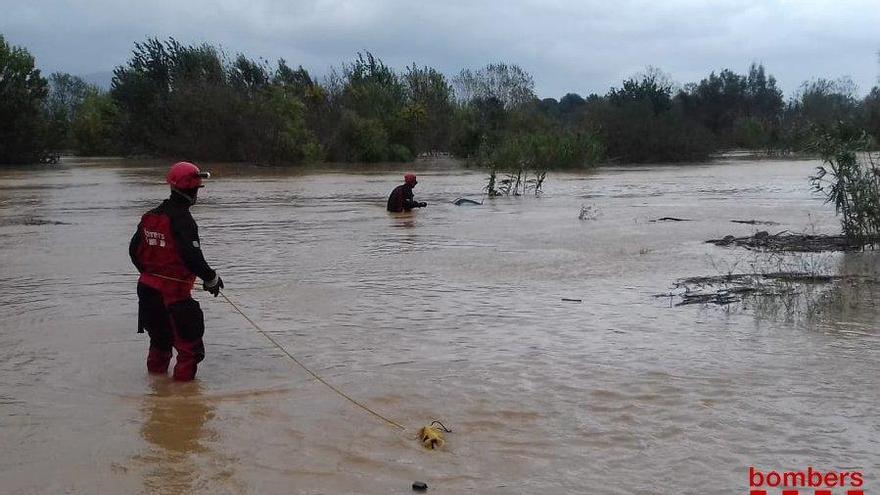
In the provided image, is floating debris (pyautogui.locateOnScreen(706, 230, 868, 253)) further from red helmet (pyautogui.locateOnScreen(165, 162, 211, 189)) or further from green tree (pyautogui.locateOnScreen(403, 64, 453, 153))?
green tree (pyautogui.locateOnScreen(403, 64, 453, 153))

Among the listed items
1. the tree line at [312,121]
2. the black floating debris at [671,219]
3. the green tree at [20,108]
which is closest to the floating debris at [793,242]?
the black floating debris at [671,219]

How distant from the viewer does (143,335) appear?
783 cm

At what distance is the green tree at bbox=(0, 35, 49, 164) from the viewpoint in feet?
153

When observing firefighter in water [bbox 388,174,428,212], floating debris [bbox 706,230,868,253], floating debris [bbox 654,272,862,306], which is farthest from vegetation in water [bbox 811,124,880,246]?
firefighter in water [bbox 388,174,428,212]

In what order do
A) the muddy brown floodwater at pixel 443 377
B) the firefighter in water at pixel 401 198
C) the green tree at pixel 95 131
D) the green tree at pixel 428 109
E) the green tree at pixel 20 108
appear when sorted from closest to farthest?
the muddy brown floodwater at pixel 443 377 < the firefighter in water at pixel 401 198 < the green tree at pixel 20 108 < the green tree at pixel 428 109 < the green tree at pixel 95 131

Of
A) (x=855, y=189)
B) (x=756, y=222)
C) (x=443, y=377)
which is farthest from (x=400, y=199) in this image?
(x=443, y=377)

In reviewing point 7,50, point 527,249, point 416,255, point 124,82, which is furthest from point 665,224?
point 124,82

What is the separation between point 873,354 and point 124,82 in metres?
57.6

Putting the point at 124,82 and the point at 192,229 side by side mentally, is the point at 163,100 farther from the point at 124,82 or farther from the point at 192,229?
the point at 192,229

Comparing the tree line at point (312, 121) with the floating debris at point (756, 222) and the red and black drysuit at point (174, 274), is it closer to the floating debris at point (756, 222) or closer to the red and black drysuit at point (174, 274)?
the floating debris at point (756, 222)

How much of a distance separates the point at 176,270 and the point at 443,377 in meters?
2.07

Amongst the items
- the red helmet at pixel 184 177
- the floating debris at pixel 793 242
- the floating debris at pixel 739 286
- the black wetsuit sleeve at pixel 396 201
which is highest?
the red helmet at pixel 184 177

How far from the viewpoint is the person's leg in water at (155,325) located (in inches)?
251

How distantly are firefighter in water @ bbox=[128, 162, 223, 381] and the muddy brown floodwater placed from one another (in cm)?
39
